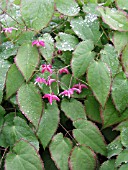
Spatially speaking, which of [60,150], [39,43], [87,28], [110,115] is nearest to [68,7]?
[87,28]

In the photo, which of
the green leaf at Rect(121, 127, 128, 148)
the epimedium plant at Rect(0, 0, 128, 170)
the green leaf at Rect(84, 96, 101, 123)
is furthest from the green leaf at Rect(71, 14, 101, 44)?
the green leaf at Rect(121, 127, 128, 148)

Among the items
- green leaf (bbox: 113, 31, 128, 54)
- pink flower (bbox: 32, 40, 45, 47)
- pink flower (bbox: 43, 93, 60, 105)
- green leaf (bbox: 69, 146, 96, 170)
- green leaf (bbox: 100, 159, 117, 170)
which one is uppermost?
pink flower (bbox: 32, 40, 45, 47)

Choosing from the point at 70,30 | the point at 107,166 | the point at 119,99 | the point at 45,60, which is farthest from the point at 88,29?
the point at 107,166

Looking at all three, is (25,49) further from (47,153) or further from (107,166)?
(107,166)

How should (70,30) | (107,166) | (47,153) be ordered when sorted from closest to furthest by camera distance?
(107,166)
(47,153)
(70,30)

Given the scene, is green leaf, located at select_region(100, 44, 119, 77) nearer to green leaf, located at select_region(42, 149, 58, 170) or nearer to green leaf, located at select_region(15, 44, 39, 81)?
green leaf, located at select_region(15, 44, 39, 81)

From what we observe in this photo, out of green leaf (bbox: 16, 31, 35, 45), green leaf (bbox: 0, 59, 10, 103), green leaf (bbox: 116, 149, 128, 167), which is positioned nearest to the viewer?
green leaf (bbox: 116, 149, 128, 167)

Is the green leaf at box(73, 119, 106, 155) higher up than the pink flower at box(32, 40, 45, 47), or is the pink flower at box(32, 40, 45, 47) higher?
the pink flower at box(32, 40, 45, 47)
